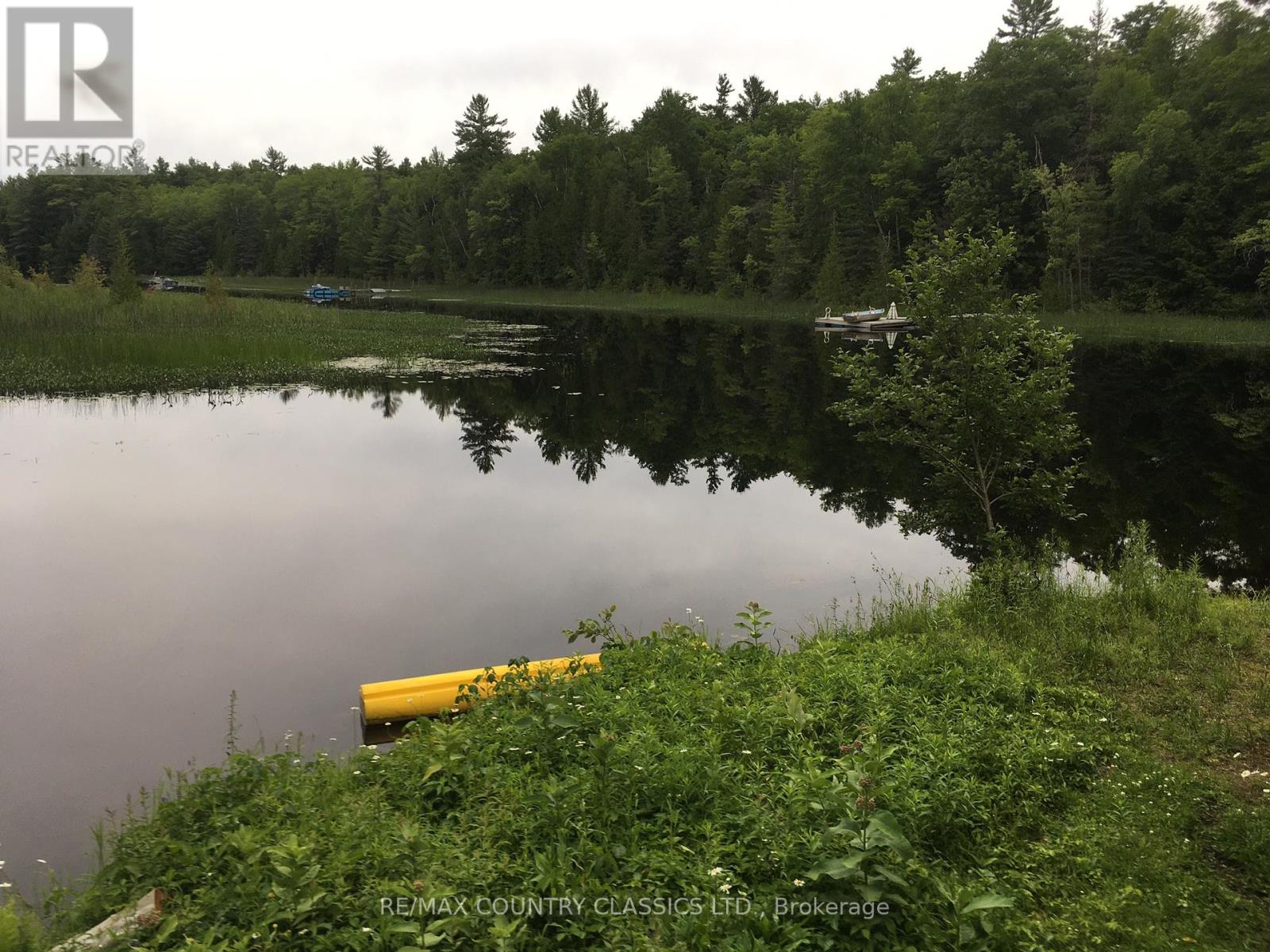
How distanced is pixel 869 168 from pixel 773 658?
222 ft

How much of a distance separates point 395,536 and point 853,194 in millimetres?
63525

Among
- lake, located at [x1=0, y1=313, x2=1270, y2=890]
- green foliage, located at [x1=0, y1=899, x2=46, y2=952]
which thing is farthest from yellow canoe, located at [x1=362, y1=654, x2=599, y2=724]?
green foliage, located at [x1=0, y1=899, x2=46, y2=952]

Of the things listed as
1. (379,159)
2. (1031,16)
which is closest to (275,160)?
(379,159)

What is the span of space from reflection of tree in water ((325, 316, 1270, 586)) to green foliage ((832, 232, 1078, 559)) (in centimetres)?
133

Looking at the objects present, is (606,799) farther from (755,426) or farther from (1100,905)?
(755,426)

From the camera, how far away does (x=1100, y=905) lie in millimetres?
4633

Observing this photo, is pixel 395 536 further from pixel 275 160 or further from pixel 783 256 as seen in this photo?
pixel 275 160

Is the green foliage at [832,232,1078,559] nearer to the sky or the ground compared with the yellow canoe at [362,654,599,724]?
nearer to the sky

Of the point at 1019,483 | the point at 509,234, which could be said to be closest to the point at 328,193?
the point at 509,234

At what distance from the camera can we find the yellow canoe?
7605mm

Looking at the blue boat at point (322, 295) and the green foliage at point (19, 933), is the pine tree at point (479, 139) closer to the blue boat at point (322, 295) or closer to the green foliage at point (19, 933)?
the blue boat at point (322, 295)

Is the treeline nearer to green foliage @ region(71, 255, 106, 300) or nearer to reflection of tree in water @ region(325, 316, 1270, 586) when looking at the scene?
green foliage @ region(71, 255, 106, 300)

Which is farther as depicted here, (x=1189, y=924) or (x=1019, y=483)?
(x=1019, y=483)

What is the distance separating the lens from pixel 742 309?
69.2 meters
